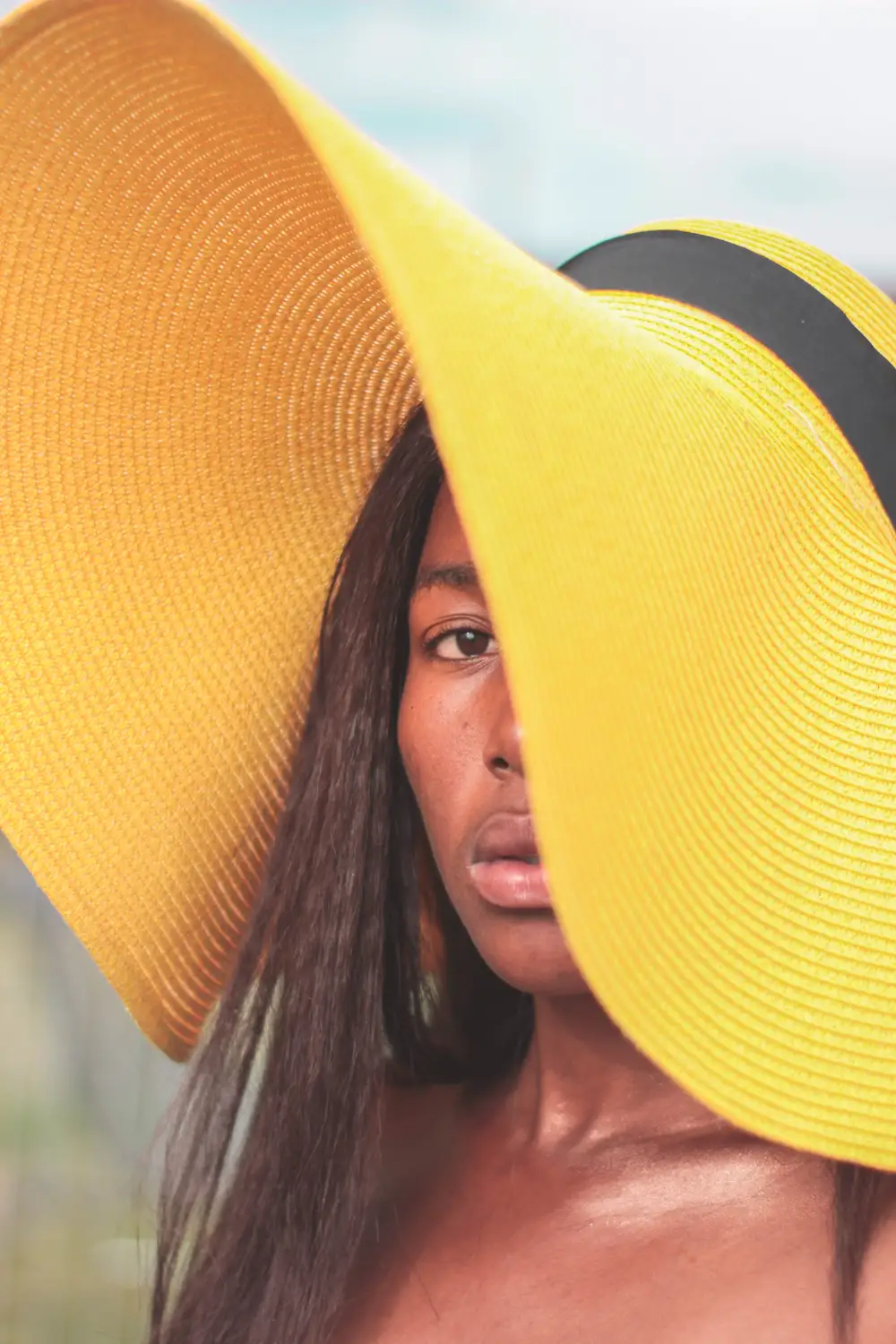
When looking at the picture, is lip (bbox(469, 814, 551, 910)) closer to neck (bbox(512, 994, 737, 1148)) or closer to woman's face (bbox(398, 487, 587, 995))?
woman's face (bbox(398, 487, 587, 995))

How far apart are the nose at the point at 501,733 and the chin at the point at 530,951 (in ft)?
0.28

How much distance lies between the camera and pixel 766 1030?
0.73 metres

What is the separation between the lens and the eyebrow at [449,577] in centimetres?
100

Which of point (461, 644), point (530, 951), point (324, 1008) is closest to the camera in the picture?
point (530, 951)

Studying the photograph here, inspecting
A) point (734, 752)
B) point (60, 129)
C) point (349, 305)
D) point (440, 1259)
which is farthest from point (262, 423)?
point (440, 1259)

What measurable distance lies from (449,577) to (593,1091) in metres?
0.36

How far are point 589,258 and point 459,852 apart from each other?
390 mm

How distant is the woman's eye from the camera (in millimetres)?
989

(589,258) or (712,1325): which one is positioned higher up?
(589,258)

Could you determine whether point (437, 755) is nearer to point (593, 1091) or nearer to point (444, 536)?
point (444, 536)

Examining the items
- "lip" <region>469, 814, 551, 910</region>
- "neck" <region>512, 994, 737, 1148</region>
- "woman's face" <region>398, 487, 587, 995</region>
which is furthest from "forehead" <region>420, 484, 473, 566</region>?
"neck" <region>512, 994, 737, 1148</region>

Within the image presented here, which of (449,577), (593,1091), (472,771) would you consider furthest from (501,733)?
(593,1091)

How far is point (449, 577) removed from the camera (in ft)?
3.33

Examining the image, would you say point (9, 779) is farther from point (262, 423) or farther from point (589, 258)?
point (589, 258)
